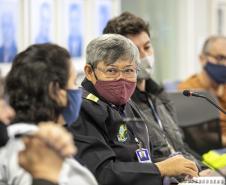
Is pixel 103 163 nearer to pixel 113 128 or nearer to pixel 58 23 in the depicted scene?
pixel 113 128

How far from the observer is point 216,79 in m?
3.83

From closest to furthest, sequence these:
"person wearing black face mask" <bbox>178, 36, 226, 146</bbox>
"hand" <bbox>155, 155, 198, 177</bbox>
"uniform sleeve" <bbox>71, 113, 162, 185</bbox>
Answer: "uniform sleeve" <bbox>71, 113, 162, 185</bbox> < "hand" <bbox>155, 155, 198, 177</bbox> < "person wearing black face mask" <bbox>178, 36, 226, 146</bbox>

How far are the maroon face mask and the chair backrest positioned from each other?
1.47m

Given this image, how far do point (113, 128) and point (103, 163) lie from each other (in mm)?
178

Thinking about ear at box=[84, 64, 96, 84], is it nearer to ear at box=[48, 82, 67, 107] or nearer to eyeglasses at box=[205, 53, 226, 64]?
ear at box=[48, 82, 67, 107]

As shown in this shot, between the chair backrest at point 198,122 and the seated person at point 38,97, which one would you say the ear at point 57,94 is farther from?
the chair backrest at point 198,122

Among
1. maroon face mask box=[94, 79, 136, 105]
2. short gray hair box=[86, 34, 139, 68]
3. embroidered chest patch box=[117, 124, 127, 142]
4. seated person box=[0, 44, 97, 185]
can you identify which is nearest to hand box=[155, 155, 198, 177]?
embroidered chest patch box=[117, 124, 127, 142]

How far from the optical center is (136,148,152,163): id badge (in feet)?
→ 6.57

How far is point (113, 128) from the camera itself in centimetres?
196

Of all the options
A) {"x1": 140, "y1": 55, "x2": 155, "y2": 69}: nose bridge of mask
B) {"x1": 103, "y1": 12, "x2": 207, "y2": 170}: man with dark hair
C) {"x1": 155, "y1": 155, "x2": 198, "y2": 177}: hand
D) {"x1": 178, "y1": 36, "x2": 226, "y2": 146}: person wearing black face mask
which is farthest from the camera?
{"x1": 178, "y1": 36, "x2": 226, "y2": 146}: person wearing black face mask

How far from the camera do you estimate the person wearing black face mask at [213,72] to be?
3826mm

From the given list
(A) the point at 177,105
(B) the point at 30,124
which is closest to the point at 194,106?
(A) the point at 177,105

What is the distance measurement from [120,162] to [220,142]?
173 cm

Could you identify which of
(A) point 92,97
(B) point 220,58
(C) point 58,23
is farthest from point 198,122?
(A) point 92,97
